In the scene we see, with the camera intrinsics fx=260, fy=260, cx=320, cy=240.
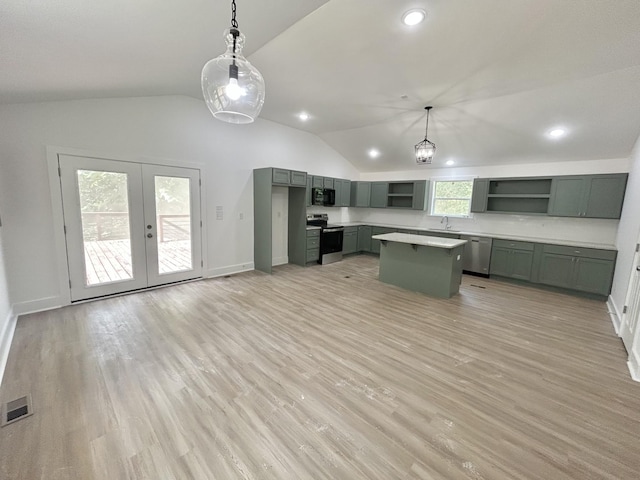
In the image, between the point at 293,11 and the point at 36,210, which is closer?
the point at 293,11

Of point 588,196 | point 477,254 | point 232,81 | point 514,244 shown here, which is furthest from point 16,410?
point 588,196

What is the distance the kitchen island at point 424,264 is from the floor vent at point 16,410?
4.35 meters

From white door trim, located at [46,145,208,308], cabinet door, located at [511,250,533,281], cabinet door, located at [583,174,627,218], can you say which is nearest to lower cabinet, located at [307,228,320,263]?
white door trim, located at [46,145,208,308]

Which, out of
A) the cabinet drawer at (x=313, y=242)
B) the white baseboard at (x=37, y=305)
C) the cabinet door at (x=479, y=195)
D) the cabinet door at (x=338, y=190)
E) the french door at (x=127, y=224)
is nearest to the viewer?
the white baseboard at (x=37, y=305)

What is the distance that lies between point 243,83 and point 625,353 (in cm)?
456

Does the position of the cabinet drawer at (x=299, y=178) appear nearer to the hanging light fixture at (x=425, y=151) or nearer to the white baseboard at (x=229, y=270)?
the white baseboard at (x=229, y=270)

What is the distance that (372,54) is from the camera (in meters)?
2.93

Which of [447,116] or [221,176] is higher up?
[447,116]

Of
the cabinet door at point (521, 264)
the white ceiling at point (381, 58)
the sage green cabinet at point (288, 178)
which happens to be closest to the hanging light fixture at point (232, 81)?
the white ceiling at point (381, 58)

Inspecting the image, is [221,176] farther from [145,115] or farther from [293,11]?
[293,11]

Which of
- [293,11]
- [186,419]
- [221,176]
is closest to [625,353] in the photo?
[186,419]

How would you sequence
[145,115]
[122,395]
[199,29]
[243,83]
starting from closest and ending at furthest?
1. [243,83]
2. [122,395]
3. [199,29]
4. [145,115]

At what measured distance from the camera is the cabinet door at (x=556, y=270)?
468cm

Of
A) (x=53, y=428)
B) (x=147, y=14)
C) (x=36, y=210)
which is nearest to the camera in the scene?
(x=53, y=428)
